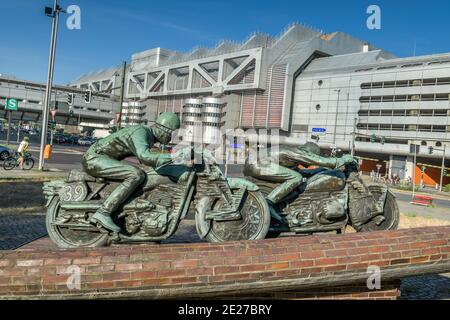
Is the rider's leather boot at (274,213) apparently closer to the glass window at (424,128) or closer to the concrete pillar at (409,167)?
the concrete pillar at (409,167)

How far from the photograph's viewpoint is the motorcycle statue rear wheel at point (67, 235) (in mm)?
5289

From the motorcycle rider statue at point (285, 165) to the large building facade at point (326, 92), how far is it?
32.5 meters

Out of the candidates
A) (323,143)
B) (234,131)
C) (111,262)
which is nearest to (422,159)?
(323,143)

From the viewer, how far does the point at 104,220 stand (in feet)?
16.9

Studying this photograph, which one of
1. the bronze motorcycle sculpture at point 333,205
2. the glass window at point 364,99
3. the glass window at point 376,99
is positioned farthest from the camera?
the glass window at point 364,99

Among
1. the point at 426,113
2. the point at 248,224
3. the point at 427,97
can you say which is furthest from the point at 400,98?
the point at 248,224

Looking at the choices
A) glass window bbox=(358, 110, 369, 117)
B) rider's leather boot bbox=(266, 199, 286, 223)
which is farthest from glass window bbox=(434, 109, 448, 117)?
rider's leather boot bbox=(266, 199, 286, 223)

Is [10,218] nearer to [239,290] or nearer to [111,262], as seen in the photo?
[111,262]

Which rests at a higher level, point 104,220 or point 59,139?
point 59,139

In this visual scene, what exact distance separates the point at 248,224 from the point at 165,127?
186 centimetres

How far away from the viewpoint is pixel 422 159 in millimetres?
45531

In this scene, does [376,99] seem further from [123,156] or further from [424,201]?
[123,156]

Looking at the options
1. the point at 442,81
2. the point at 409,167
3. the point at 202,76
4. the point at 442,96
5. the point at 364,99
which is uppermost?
the point at 202,76

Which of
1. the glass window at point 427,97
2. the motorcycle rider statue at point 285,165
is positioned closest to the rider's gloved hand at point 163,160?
the motorcycle rider statue at point 285,165
